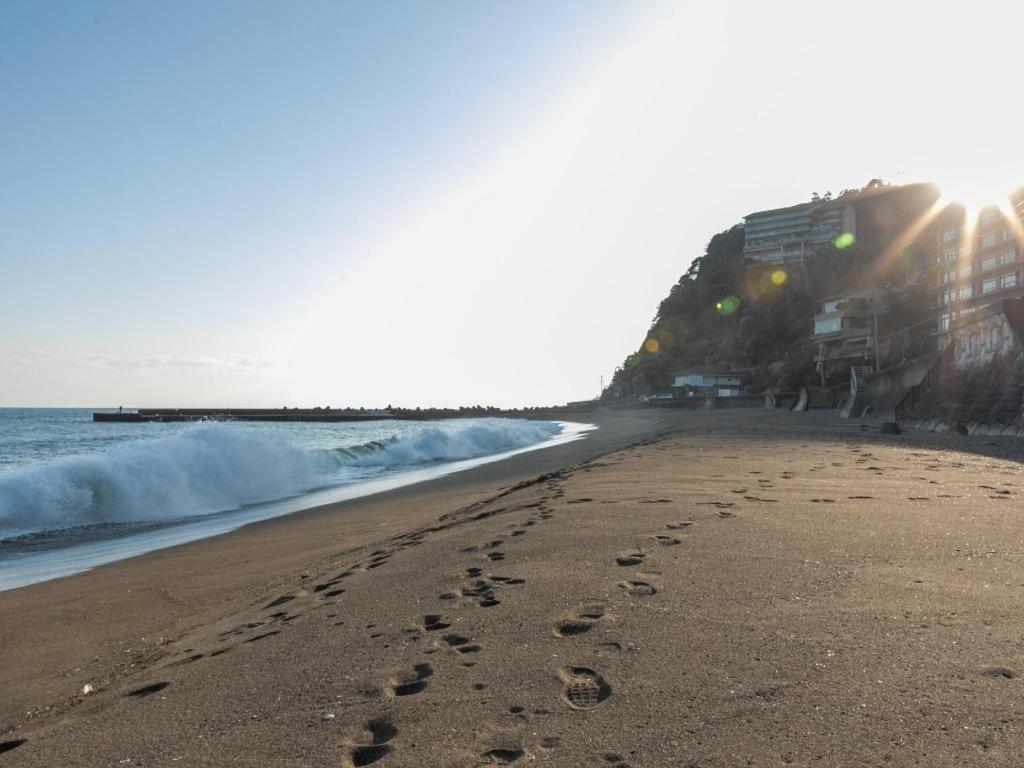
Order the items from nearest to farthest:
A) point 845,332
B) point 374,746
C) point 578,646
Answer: point 374,746, point 578,646, point 845,332

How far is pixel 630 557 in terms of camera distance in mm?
4234

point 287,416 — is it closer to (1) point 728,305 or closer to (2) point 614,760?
(1) point 728,305

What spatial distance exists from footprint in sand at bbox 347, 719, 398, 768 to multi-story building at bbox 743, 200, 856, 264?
87899mm

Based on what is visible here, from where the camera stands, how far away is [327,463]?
19297 millimetres

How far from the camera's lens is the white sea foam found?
35.9 ft

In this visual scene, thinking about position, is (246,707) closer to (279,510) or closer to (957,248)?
(279,510)

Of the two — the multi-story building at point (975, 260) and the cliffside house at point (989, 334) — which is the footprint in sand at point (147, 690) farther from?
the multi-story building at point (975, 260)

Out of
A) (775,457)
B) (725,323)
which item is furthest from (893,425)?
(725,323)

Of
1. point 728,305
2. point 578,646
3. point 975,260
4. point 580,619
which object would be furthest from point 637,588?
point 728,305

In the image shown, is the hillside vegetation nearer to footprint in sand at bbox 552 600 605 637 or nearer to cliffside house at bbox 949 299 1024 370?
cliffside house at bbox 949 299 1024 370

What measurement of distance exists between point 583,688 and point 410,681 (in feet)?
2.48

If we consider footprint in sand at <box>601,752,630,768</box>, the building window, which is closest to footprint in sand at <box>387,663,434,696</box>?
footprint in sand at <box>601,752,630,768</box>

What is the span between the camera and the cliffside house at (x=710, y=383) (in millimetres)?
66838

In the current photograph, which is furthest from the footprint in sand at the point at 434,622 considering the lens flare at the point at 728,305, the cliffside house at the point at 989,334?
the lens flare at the point at 728,305
